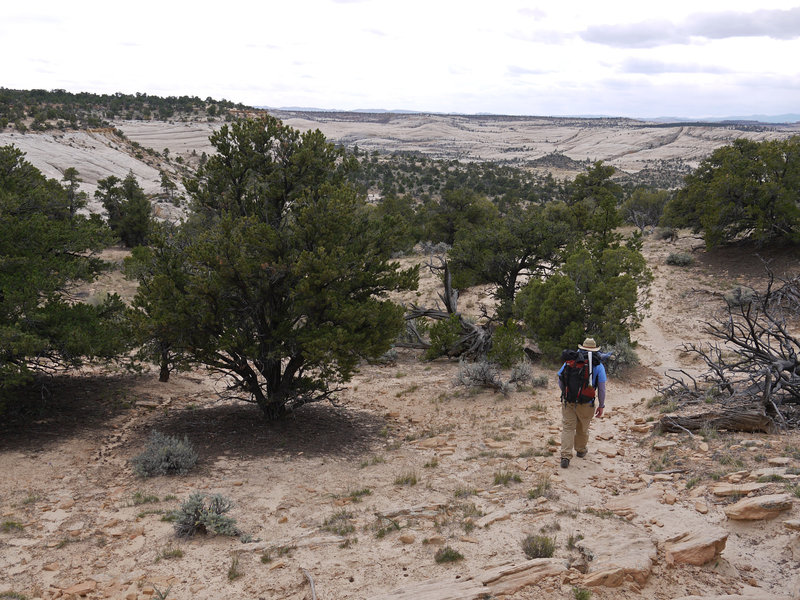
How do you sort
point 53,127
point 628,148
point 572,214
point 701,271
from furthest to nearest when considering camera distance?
point 628,148
point 53,127
point 572,214
point 701,271

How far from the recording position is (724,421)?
25.6 ft

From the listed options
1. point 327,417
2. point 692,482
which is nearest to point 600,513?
point 692,482

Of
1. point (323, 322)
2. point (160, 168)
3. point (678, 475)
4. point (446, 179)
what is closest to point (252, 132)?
point (323, 322)

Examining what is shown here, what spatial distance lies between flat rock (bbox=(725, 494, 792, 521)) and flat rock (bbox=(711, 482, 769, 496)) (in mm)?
381

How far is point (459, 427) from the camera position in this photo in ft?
33.1

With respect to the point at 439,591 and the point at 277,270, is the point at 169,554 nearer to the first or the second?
the point at 439,591

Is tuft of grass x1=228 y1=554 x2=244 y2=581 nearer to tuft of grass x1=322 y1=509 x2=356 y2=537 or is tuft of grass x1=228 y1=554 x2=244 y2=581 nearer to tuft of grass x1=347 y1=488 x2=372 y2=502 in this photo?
→ tuft of grass x1=322 y1=509 x2=356 y2=537

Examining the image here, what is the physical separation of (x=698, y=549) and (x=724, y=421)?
3.63 m

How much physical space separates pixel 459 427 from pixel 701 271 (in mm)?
17614

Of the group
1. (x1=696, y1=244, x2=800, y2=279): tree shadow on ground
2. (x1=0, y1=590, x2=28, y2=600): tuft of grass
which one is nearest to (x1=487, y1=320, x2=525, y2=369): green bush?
(x1=0, y1=590, x2=28, y2=600): tuft of grass

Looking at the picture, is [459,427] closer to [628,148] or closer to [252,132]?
[252,132]

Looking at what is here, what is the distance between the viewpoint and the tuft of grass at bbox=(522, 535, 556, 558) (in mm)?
5031

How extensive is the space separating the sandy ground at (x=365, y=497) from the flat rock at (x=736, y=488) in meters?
0.14

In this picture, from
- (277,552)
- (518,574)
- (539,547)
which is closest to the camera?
(518,574)
